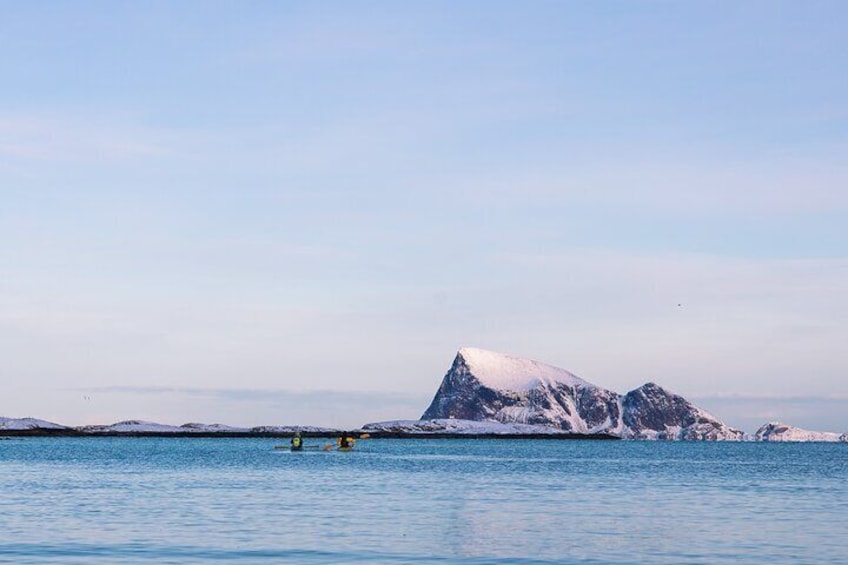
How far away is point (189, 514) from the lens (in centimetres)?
7044

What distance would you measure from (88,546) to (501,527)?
21708mm

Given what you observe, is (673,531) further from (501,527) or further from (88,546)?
(88,546)

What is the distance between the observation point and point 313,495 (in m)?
87.6

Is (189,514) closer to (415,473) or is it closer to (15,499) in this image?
(15,499)

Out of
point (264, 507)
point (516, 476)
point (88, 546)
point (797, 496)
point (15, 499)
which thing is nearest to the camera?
point (88, 546)

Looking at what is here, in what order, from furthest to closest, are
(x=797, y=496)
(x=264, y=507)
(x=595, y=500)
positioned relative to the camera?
(x=797, y=496) < (x=595, y=500) < (x=264, y=507)

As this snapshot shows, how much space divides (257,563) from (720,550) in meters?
21.1

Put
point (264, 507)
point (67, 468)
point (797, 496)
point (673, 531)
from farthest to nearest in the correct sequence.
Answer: point (67, 468)
point (797, 496)
point (264, 507)
point (673, 531)

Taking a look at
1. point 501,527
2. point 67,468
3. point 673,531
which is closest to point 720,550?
point 673,531

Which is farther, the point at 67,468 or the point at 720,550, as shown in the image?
the point at 67,468

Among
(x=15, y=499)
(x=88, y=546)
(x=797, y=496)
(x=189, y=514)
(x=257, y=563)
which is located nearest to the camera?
(x=257, y=563)

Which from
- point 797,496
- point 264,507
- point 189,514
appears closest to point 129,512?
point 189,514

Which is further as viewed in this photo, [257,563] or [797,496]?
[797,496]

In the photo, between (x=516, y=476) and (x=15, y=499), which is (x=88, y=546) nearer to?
(x=15, y=499)
